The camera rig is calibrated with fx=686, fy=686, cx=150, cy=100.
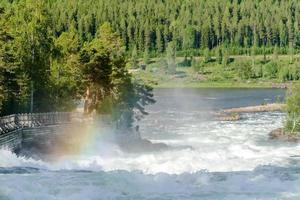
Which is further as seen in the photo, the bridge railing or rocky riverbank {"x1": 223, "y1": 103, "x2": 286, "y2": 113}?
rocky riverbank {"x1": 223, "y1": 103, "x2": 286, "y2": 113}

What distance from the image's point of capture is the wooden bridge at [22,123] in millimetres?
51031

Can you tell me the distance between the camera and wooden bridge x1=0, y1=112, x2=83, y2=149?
51.0 meters

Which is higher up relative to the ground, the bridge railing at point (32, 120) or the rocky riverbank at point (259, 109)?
the bridge railing at point (32, 120)

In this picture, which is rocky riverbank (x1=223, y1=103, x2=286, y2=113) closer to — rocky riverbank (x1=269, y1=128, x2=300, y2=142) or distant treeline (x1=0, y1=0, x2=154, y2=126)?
rocky riverbank (x1=269, y1=128, x2=300, y2=142)

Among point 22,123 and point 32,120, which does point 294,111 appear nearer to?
point 32,120

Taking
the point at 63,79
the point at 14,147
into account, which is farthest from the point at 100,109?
the point at 14,147

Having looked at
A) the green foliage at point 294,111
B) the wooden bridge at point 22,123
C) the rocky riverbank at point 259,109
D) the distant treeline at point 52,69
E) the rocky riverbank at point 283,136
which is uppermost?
the distant treeline at point 52,69

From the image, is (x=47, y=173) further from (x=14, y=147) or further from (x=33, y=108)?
(x=33, y=108)

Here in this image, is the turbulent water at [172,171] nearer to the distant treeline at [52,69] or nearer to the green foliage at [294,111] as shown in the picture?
the green foliage at [294,111]

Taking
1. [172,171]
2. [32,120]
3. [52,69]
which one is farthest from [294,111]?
[172,171]

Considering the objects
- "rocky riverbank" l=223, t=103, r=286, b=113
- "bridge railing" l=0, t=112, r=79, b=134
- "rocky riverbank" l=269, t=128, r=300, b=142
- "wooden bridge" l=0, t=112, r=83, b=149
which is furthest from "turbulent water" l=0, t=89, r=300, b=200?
"rocky riverbank" l=223, t=103, r=286, b=113

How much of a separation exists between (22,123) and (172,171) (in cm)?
1579

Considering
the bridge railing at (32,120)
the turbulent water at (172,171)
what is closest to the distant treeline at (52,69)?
the bridge railing at (32,120)

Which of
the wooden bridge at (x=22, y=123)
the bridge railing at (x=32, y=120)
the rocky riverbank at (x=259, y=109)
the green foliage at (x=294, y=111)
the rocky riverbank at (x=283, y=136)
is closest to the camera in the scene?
the wooden bridge at (x=22, y=123)
